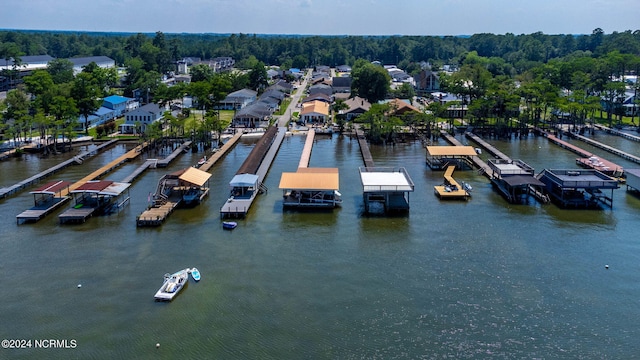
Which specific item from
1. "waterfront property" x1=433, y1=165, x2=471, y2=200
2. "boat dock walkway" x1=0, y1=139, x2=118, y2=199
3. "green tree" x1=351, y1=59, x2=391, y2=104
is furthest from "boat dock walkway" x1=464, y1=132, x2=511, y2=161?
"boat dock walkway" x1=0, y1=139, x2=118, y2=199

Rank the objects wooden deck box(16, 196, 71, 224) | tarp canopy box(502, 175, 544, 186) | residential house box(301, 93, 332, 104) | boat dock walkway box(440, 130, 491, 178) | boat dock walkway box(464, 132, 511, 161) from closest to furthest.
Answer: wooden deck box(16, 196, 71, 224), tarp canopy box(502, 175, 544, 186), boat dock walkway box(440, 130, 491, 178), boat dock walkway box(464, 132, 511, 161), residential house box(301, 93, 332, 104)

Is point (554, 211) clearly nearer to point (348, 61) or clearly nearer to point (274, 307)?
point (274, 307)

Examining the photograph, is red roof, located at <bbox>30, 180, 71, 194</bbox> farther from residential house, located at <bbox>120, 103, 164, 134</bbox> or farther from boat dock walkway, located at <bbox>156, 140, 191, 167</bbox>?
residential house, located at <bbox>120, 103, 164, 134</bbox>

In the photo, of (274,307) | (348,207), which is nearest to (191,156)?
(348,207)

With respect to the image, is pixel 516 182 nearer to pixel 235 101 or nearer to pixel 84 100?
pixel 84 100

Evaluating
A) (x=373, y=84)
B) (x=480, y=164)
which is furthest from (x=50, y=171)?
(x=373, y=84)

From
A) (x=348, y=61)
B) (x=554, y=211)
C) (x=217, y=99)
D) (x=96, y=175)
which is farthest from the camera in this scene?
(x=348, y=61)
